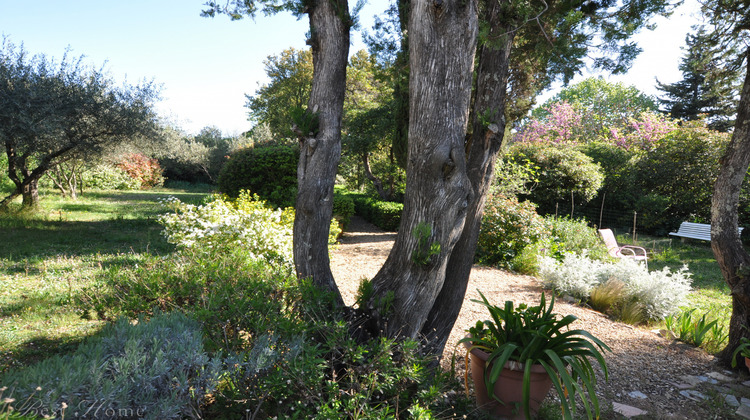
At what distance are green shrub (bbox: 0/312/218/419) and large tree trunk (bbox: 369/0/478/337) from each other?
3.65 ft

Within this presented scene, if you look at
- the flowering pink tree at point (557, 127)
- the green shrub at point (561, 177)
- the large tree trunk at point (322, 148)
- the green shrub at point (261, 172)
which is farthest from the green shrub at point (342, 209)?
the flowering pink tree at point (557, 127)

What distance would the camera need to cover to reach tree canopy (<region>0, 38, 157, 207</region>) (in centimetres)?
711

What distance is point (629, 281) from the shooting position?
534 centimetres

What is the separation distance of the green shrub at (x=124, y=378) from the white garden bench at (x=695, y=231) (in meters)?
13.1

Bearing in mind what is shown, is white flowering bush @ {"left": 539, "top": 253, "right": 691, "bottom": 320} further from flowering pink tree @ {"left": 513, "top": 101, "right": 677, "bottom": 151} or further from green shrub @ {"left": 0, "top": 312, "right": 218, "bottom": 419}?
flowering pink tree @ {"left": 513, "top": 101, "right": 677, "bottom": 151}

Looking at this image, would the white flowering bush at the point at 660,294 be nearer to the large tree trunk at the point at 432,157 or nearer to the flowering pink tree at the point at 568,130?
the large tree trunk at the point at 432,157

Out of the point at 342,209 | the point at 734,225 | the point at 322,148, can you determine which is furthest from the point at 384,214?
the point at 322,148

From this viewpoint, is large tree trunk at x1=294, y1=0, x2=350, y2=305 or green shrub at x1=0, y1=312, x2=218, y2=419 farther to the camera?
large tree trunk at x1=294, y1=0, x2=350, y2=305

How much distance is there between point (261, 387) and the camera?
192 cm

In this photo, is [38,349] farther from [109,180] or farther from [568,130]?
[568,130]

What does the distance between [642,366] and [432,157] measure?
3011 mm

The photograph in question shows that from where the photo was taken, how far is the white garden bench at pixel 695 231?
10.7m

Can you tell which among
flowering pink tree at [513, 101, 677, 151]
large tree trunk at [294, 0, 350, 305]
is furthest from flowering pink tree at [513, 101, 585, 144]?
large tree trunk at [294, 0, 350, 305]

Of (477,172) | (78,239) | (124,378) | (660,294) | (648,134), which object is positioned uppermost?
(648,134)
